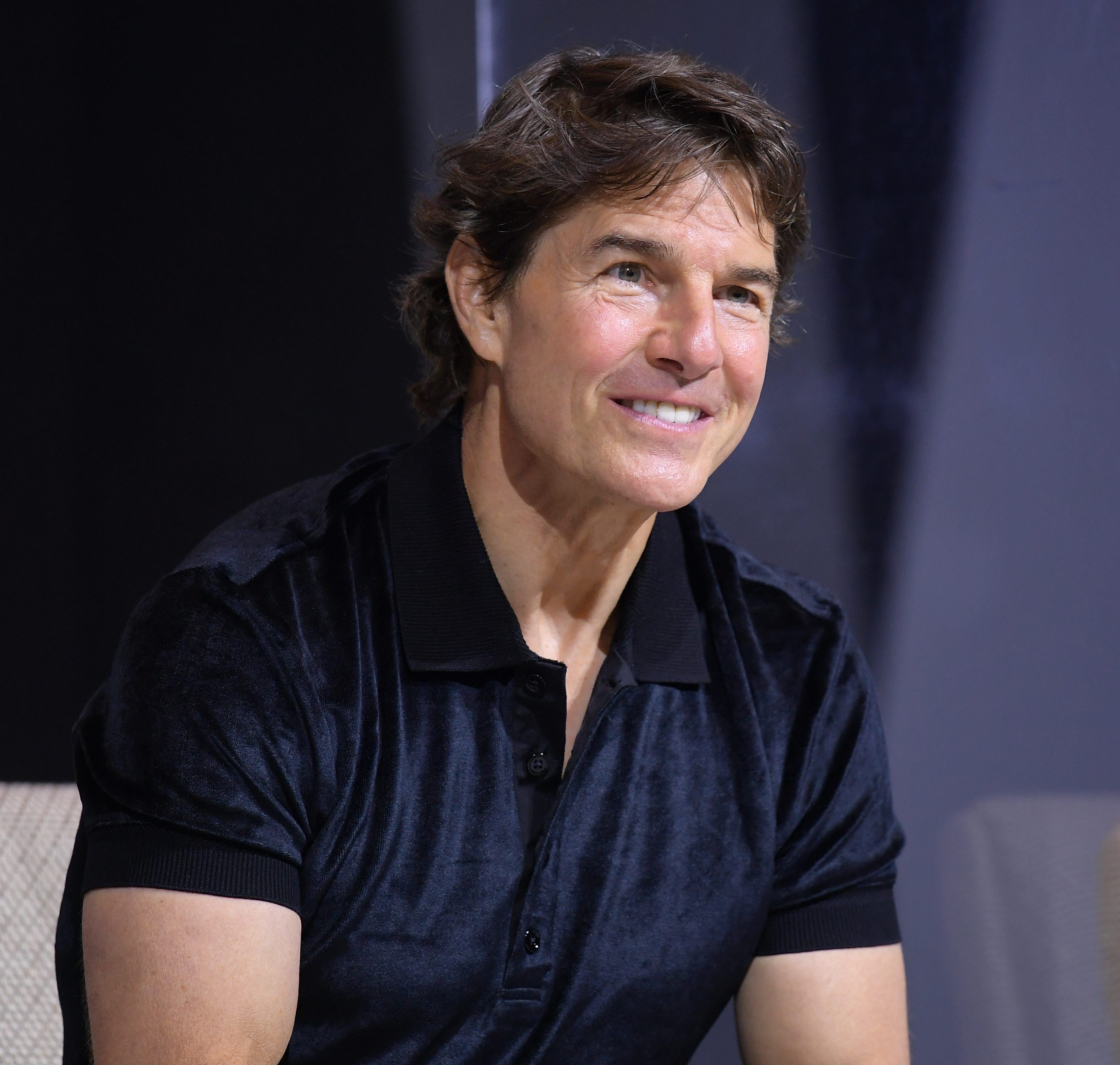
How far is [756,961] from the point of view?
54.4 inches

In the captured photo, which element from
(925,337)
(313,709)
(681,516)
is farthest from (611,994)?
(925,337)

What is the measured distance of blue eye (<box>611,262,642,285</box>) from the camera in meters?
1.22

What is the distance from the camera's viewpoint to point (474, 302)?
52.5 inches

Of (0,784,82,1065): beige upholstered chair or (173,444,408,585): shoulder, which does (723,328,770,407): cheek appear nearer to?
(173,444,408,585): shoulder

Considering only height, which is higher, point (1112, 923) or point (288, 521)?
point (288, 521)

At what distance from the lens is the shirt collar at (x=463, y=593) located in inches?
48.8

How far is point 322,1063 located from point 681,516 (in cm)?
68

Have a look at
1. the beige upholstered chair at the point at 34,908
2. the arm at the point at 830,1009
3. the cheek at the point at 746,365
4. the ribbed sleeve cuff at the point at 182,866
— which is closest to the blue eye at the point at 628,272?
the cheek at the point at 746,365

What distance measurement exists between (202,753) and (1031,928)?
1.13m

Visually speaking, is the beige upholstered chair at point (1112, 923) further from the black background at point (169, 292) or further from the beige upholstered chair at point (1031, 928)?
the black background at point (169, 292)

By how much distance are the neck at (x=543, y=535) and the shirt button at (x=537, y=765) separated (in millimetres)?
116

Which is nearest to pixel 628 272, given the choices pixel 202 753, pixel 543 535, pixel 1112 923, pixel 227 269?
pixel 543 535

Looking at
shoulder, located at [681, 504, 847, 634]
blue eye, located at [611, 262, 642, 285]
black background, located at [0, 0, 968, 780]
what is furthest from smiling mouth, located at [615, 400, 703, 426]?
black background, located at [0, 0, 968, 780]

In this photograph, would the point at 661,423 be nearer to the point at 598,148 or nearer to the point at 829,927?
the point at 598,148
